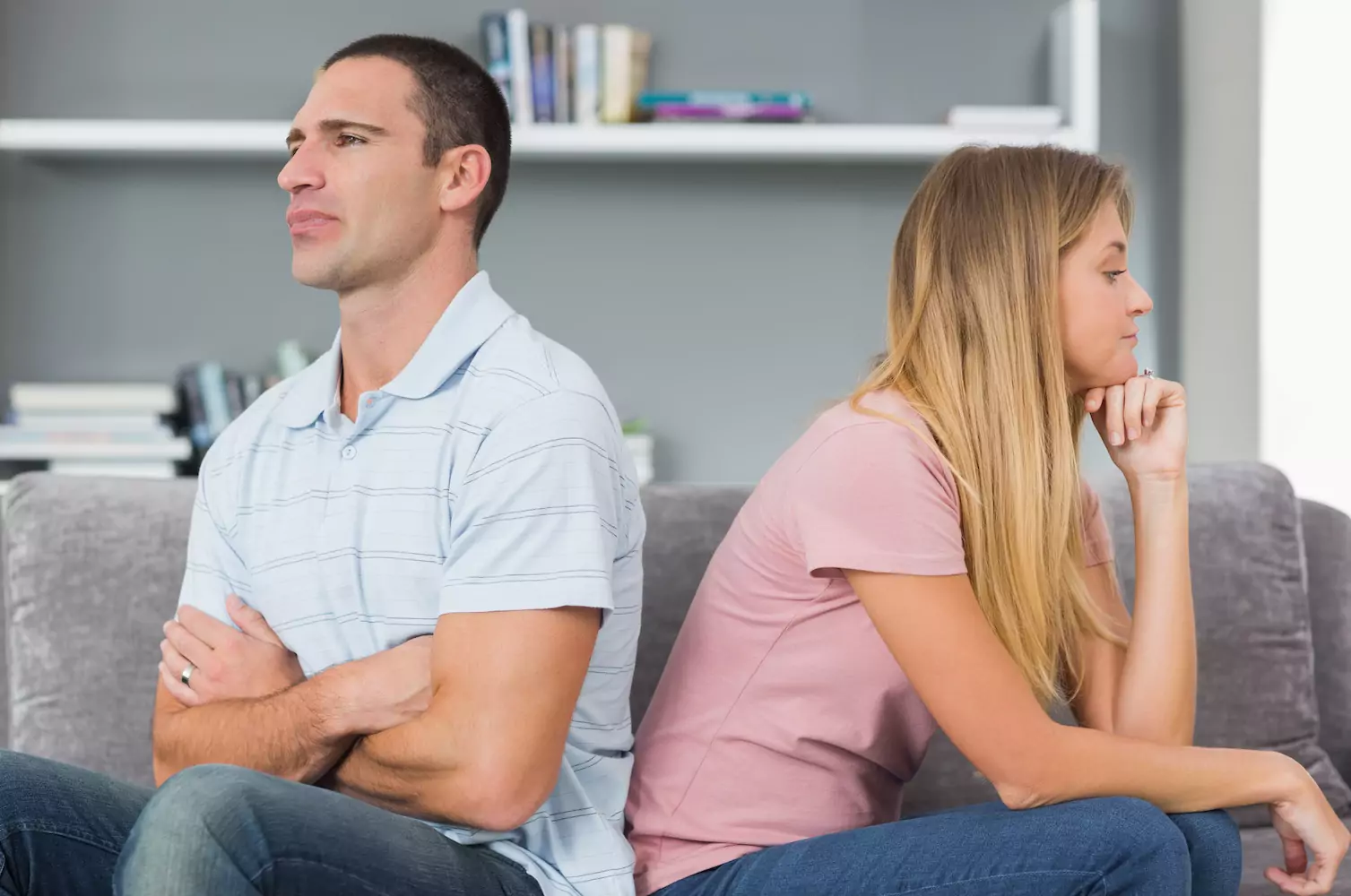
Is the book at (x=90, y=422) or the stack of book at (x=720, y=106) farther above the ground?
the stack of book at (x=720, y=106)

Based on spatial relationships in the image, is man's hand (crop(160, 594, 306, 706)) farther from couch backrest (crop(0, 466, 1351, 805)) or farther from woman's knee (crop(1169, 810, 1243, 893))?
woman's knee (crop(1169, 810, 1243, 893))

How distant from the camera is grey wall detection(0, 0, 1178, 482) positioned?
3.15 metres

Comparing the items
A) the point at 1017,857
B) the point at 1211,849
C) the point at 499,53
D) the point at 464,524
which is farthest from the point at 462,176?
the point at 499,53

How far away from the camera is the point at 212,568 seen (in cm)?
142

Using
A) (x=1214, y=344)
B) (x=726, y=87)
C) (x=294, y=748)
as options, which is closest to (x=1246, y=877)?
(x=294, y=748)

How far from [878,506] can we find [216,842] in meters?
0.60

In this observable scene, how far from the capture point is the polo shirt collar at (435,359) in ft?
4.36

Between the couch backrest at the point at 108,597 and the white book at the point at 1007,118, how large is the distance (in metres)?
1.60

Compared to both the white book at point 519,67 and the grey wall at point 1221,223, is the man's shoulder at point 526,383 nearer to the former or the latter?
the white book at point 519,67

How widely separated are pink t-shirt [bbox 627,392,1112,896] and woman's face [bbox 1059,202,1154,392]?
206 millimetres

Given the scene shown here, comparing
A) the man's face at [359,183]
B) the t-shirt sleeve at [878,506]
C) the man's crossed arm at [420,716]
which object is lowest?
the man's crossed arm at [420,716]

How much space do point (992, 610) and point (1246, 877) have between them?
0.51 meters

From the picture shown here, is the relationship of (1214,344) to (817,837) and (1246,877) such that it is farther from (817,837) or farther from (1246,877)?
(817,837)

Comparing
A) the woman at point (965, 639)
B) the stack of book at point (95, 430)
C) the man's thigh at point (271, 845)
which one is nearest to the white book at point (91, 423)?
the stack of book at point (95, 430)
